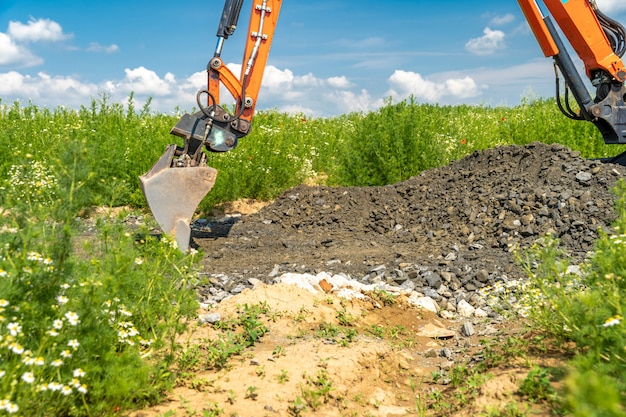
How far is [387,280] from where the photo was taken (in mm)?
6148

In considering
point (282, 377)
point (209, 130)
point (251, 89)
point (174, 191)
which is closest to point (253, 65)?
point (251, 89)

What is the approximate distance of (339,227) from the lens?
8742 millimetres

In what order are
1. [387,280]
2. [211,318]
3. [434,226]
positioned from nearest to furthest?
[211,318], [387,280], [434,226]

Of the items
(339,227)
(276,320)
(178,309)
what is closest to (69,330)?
(178,309)

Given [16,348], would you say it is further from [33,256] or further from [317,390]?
[317,390]

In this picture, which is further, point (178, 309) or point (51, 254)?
A: point (178, 309)

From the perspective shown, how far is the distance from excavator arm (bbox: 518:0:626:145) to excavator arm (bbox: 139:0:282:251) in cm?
335

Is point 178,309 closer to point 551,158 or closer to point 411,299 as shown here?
point 411,299

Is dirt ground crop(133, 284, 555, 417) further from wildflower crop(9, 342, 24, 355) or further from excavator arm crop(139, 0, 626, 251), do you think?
excavator arm crop(139, 0, 626, 251)

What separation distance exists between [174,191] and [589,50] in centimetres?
534

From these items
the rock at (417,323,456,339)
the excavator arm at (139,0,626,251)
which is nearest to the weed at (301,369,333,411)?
the rock at (417,323,456,339)

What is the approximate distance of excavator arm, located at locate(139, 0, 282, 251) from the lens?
6590 mm

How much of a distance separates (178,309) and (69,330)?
67 centimetres

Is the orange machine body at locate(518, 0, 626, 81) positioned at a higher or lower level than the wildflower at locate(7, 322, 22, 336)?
higher
